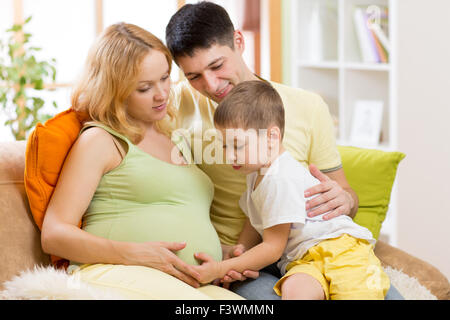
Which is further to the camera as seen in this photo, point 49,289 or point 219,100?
point 219,100

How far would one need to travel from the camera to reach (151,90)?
1562 millimetres

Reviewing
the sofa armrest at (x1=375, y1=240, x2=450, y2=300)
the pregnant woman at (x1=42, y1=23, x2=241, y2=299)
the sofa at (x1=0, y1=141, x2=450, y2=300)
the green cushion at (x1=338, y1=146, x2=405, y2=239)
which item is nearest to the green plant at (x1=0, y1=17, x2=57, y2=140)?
the sofa at (x1=0, y1=141, x2=450, y2=300)

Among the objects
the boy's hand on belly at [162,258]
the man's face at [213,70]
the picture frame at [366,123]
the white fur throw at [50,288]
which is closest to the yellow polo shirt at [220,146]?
the man's face at [213,70]

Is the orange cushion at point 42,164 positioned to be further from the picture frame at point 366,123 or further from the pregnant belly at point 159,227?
the picture frame at point 366,123

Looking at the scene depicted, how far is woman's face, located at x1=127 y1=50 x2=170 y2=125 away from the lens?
1536mm

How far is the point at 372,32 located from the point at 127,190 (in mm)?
2083

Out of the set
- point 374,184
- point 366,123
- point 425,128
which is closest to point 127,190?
point 374,184

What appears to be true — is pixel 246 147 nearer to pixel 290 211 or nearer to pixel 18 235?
pixel 290 211

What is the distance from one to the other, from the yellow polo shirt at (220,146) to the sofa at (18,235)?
0.42 metres

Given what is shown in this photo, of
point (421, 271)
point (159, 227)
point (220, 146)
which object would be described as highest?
point (220, 146)

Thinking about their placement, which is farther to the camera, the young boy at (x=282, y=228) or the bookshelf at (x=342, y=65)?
the bookshelf at (x=342, y=65)

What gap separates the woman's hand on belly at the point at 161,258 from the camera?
55.2 inches

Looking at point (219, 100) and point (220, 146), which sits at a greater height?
point (219, 100)
